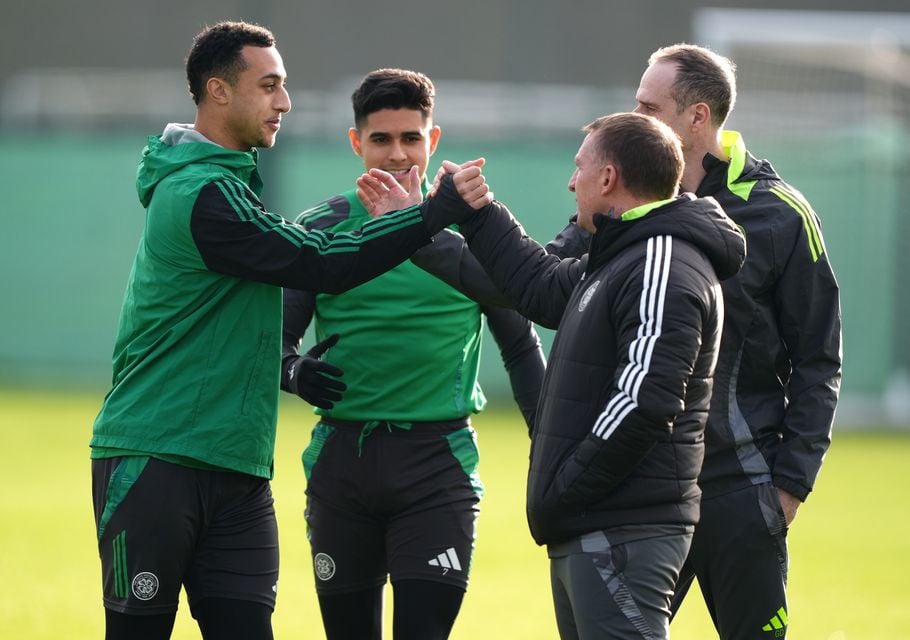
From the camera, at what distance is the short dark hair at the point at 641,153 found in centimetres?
368

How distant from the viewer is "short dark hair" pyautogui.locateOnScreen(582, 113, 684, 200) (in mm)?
3676

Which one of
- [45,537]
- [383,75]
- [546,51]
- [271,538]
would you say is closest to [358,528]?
[271,538]

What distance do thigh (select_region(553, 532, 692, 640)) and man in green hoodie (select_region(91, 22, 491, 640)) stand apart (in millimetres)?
1062

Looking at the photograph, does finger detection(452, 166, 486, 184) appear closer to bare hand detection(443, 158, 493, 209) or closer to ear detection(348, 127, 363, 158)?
bare hand detection(443, 158, 493, 209)

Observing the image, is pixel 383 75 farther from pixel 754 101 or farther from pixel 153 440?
pixel 754 101

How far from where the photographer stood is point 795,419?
4246 mm

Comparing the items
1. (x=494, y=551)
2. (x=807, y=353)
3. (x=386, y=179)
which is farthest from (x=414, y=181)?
(x=494, y=551)

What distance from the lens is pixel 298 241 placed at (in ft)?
13.1

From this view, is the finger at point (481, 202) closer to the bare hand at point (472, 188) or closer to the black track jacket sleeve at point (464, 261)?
the bare hand at point (472, 188)

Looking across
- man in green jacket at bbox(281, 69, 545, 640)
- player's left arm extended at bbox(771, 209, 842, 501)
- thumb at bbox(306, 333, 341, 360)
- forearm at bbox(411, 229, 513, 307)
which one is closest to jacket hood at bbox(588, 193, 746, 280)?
player's left arm extended at bbox(771, 209, 842, 501)

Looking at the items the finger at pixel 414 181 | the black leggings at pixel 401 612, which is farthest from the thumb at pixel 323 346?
the black leggings at pixel 401 612

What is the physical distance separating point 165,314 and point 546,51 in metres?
22.2

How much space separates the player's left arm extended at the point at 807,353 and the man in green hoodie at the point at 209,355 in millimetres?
1004

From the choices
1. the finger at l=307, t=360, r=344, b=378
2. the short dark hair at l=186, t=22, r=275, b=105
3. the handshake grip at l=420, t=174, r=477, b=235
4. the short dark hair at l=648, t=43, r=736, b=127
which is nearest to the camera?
the handshake grip at l=420, t=174, r=477, b=235
